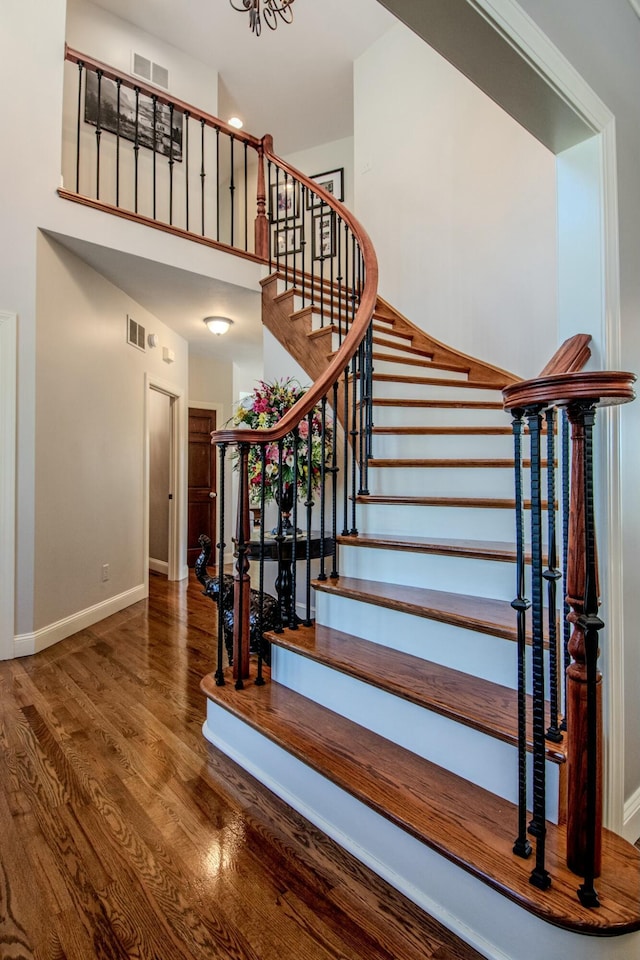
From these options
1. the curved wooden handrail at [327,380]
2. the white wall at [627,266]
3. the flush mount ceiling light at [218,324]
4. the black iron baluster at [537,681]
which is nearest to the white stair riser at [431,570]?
the white wall at [627,266]

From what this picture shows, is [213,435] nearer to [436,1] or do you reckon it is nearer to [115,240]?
[436,1]

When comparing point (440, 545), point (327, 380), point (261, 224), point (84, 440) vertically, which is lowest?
point (440, 545)

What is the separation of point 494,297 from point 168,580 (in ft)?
13.9

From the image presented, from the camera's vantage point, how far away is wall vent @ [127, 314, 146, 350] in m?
4.20

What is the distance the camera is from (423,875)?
1.19 m

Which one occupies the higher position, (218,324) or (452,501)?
(218,324)

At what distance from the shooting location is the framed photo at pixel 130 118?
407cm

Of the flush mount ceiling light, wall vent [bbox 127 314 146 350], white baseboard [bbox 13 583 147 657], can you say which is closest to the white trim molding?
white baseboard [bbox 13 583 147 657]

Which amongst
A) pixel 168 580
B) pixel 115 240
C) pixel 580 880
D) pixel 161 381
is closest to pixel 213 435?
pixel 580 880

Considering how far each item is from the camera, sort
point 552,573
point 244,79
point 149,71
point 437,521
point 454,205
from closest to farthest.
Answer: point 552,573 → point 437,521 → point 454,205 → point 149,71 → point 244,79

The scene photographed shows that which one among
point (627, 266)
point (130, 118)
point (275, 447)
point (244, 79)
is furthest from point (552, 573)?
point (244, 79)

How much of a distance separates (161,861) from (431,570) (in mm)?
1276

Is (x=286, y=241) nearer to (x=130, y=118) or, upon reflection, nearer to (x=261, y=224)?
(x=261, y=224)

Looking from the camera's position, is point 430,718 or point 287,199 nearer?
point 430,718
